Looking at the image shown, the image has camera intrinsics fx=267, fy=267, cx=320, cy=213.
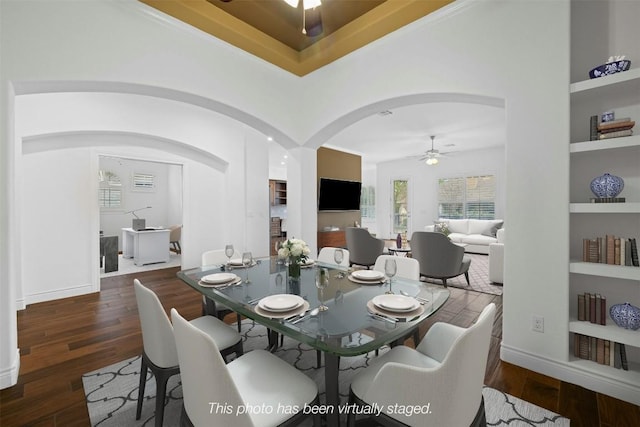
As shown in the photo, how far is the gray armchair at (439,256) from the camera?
12.5 feet

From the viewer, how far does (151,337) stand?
56.3 inches

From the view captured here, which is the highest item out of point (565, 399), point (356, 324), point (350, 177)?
point (350, 177)

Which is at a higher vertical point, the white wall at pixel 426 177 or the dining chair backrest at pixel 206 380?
the white wall at pixel 426 177

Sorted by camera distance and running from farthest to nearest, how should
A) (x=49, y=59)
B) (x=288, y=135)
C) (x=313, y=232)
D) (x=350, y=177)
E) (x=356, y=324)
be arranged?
(x=350, y=177), (x=313, y=232), (x=288, y=135), (x=49, y=59), (x=356, y=324)

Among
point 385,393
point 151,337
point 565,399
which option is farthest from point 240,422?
point 565,399

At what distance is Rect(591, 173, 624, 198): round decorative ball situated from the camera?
68.6 inches

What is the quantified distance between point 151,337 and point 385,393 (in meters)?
1.22

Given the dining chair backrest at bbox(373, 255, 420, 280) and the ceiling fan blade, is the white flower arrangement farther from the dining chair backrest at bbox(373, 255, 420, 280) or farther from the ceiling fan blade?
the ceiling fan blade

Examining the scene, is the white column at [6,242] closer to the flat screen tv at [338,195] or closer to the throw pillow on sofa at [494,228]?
the flat screen tv at [338,195]

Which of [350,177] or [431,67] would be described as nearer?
[431,67]

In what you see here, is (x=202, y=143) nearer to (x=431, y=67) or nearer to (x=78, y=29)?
(x=78, y=29)

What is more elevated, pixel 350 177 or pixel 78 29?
pixel 78 29

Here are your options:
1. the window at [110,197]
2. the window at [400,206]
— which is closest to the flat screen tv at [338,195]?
the window at [400,206]

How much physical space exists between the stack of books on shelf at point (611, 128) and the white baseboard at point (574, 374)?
1.56m
